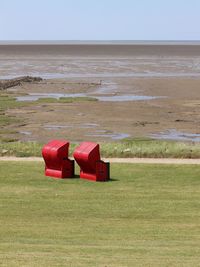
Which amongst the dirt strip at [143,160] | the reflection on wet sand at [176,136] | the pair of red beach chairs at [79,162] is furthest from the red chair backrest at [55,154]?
the reflection on wet sand at [176,136]

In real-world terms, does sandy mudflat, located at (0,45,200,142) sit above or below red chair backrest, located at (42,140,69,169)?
below

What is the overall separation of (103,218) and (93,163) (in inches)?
189

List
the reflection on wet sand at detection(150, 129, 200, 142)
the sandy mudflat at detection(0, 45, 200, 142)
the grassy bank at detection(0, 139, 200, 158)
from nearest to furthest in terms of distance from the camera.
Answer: the grassy bank at detection(0, 139, 200, 158) < the reflection on wet sand at detection(150, 129, 200, 142) < the sandy mudflat at detection(0, 45, 200, 142)

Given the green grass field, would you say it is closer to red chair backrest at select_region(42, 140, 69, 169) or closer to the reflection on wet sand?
red chair backrest at select_region(42, 140, 69, 169)

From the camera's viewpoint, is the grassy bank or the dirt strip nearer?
the dirt strip

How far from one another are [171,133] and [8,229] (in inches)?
999

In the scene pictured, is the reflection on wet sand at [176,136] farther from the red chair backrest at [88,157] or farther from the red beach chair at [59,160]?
the red chair backrest at [88,157]

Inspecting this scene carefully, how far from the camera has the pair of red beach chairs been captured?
23219 mm

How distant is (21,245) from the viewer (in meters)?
15.1

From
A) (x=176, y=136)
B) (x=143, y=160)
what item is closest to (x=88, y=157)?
(x=143, y=160)

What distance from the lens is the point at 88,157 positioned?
910 inches

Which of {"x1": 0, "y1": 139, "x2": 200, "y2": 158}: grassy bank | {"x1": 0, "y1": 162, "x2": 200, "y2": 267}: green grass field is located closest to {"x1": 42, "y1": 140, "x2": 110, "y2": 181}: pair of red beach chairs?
{"x1": 0, "y1": 162, "x2": 200, "y2": 267}: green grass field

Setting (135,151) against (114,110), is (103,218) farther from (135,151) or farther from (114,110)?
(114,110)

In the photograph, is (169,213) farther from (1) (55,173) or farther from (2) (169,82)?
(2) (169,82)
